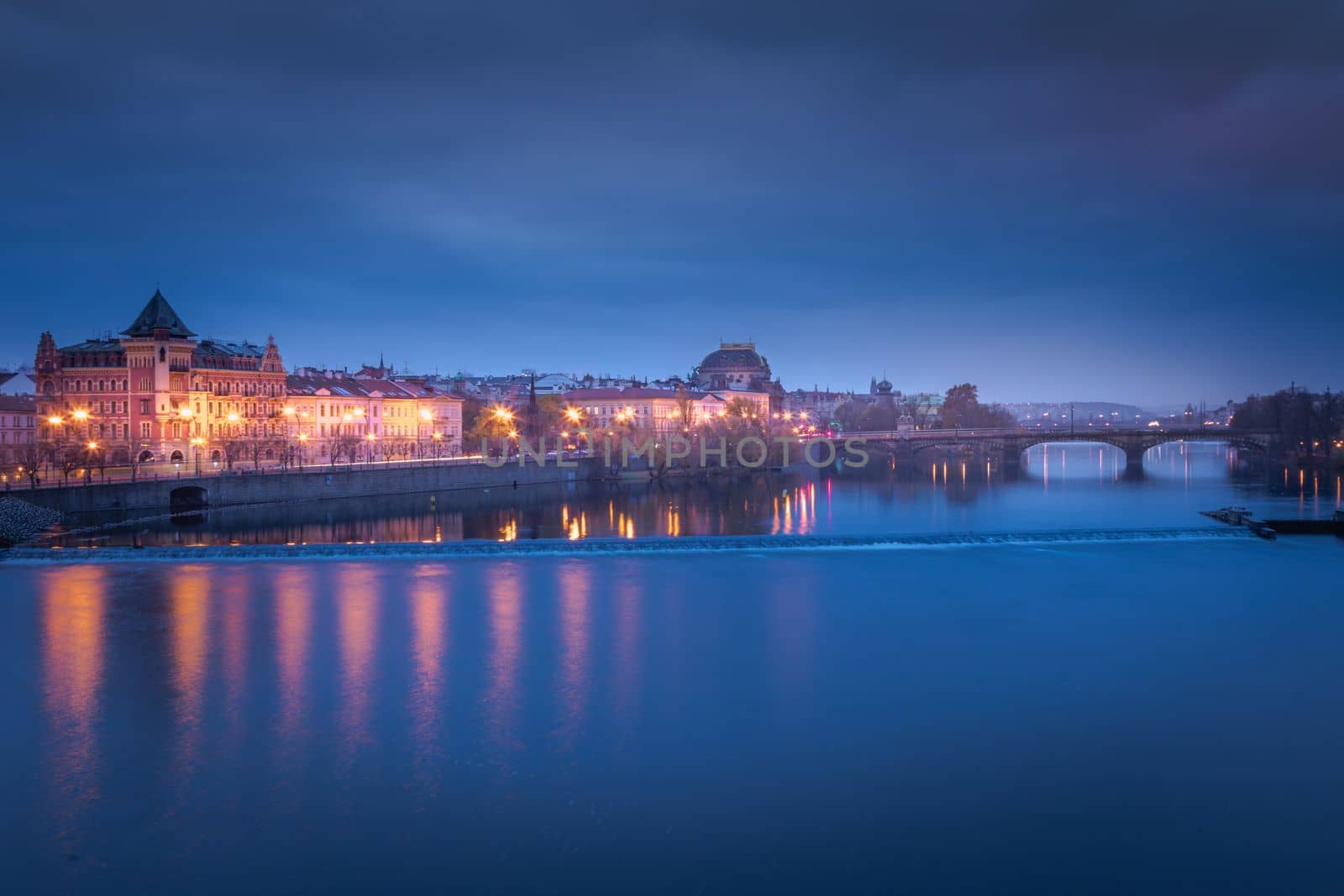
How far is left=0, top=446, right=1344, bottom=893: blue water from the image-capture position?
8852 millimetres

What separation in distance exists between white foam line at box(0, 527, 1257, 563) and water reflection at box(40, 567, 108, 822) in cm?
354

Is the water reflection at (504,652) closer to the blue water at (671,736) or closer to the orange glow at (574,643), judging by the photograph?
the blue water at (671,736)

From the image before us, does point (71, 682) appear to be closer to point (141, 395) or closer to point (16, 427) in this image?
point (141, 395)

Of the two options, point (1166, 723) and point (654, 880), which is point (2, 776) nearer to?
point (654, 880)

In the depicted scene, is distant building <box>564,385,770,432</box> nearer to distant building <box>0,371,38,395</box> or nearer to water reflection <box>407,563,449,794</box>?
distant building <box>0,371,38,395</box>

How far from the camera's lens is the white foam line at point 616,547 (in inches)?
1060

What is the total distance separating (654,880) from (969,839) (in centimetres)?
313

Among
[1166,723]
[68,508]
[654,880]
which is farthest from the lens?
[68,508]

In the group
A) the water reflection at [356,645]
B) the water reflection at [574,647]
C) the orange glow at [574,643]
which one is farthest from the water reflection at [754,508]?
the water reflection at [356,645]

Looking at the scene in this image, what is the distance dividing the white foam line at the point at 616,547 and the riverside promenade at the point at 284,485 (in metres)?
7.61

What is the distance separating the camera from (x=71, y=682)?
14.2 meters

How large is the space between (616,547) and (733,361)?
10646cm

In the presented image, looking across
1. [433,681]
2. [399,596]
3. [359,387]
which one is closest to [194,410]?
[359,387]

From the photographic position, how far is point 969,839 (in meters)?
9.28
